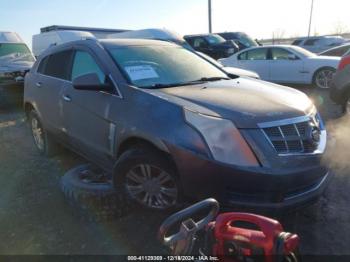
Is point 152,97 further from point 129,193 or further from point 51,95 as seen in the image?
point 51,95

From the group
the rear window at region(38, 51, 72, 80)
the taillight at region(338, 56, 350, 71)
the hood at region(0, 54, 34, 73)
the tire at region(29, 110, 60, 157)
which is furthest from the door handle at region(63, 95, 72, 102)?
the hood at region(0, 54, 34, 73)

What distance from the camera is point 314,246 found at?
3053 mm

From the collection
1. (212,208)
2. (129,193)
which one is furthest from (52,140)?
(212,208)

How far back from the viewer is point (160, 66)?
13.1 feet

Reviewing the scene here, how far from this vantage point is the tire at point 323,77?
10352 millimetres

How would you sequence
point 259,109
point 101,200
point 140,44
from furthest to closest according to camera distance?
point 140,44, point 101,200, point 259,109

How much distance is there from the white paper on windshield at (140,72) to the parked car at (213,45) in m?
15.1

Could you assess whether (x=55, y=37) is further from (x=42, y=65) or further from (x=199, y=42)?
(x=42, y=65)

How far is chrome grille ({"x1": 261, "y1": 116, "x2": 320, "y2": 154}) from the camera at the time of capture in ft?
9.44

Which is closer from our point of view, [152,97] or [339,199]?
[152,97]

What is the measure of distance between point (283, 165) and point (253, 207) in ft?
1.27

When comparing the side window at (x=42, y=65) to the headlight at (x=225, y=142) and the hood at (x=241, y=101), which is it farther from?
the headlight at (x=225, y=142)

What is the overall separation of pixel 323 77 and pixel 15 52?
949cm

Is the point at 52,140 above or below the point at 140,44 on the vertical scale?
below
